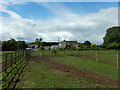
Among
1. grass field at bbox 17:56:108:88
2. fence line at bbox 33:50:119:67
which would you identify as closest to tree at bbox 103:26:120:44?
fence line at bbox 33:50:119:67

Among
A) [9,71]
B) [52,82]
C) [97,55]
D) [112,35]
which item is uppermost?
[112,35]

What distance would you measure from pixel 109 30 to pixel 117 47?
60.2 feet

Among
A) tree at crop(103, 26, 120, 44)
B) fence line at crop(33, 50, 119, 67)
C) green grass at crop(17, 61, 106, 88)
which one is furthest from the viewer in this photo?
tree at crop(103, 26, 120, 44)

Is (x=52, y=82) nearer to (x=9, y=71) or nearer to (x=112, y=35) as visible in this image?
(x=9, y=71)

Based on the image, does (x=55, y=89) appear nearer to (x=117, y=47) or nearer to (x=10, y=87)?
(x=10, y=87)

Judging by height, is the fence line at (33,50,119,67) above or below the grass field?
below

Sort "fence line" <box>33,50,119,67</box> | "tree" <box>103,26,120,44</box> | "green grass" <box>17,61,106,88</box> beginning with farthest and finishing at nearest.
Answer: "tree" <box>103,26,120,44</box> → "fence line" <box>33,50,119,67</box> → "green grass" <box>17,61,106,88</box>

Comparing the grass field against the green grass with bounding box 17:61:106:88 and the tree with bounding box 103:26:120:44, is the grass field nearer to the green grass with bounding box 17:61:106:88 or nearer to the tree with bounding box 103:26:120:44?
the green grass with bounding box 17:61:106:88

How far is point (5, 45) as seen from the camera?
113 feet

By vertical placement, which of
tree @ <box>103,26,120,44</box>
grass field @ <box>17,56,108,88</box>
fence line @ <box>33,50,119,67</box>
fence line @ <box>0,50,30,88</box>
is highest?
tree @ <box>103,26,120,44</box>

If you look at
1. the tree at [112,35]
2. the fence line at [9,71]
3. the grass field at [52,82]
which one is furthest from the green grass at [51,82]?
the tree at [112,35]

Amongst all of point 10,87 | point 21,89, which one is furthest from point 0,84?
point 21,89

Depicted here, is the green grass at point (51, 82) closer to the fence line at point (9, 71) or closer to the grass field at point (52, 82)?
the grass field at point (52, 82)

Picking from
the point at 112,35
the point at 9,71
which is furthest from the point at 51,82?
the point at 112,35
